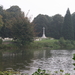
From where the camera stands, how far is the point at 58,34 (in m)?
72.9

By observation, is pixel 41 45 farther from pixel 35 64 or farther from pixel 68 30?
pixel 35 64

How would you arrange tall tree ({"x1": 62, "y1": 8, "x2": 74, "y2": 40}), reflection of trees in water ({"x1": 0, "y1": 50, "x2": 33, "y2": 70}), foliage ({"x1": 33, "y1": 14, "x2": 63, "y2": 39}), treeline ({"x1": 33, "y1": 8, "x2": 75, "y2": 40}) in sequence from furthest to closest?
foliage ({"x1": 33, "y1": 14, "x2": 63, "y2": 39})
treeline ({"x1": 33, "y1": 8, "x2": 75, "y2": 40})
tall tree ({"x1": 62, "y1": 8, "x2": 74, "y2": 40})
reflection of trees in water ({"x1": 0, "y1": 50, "x2": 33, "y2": 70})

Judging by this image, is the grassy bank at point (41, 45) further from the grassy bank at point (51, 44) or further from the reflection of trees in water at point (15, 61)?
the reflection of trees in water at point (15, 61)

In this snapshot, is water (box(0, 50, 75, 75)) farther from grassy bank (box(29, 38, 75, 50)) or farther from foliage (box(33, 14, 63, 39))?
foliage (box(33, 14, 63, 39))

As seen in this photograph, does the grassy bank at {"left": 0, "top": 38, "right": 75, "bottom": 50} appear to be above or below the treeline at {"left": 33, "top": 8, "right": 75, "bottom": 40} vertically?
below

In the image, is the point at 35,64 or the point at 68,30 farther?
the point at 68,30

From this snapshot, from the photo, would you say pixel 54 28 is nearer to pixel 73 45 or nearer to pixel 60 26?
pixel 60 26

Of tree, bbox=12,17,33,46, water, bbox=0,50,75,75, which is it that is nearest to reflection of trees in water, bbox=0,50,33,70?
water, bbox=0,50,75,75

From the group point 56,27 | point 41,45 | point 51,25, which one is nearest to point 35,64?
point 41,45

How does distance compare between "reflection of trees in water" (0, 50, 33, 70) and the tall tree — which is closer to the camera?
"reflection of trees in water" (0, 50, 33, 70)

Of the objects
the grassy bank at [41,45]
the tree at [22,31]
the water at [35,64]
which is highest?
the tree at [22,31]

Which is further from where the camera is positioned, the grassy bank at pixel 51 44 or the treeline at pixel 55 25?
the treeline at pixel 55 25

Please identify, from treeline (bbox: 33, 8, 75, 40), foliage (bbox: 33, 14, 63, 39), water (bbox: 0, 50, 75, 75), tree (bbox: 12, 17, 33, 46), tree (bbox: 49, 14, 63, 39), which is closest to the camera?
water (bbox: 0, 50, 75, 75)

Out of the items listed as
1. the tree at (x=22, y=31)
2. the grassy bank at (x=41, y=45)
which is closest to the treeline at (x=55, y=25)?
the grassy bank at (x=41, y=45)
